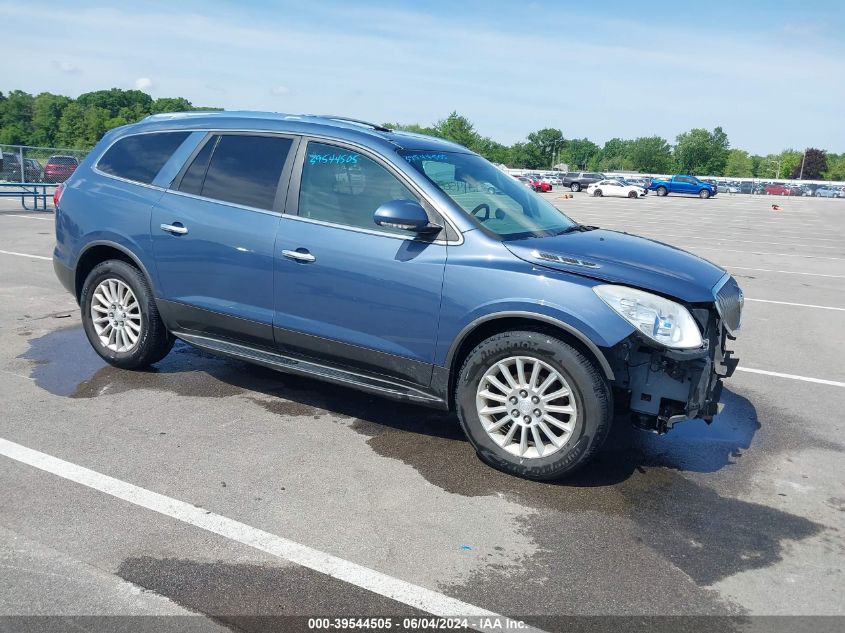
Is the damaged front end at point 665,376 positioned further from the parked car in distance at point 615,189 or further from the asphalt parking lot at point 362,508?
the parked car in distance at point 615,189

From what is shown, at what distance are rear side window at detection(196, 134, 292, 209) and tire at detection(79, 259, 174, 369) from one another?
92cm

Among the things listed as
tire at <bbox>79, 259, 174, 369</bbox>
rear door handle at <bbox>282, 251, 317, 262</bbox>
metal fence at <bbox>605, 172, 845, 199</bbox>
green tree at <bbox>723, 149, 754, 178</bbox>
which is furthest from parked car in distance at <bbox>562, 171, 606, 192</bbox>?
green tree at <bbox>723, 149, 754, 178</bbox>

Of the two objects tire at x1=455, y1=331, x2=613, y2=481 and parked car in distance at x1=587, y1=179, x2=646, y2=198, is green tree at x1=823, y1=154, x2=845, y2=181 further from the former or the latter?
tire at x1=455, y1=331, x2=613, y2=481

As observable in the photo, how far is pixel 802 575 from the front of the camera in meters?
3.35

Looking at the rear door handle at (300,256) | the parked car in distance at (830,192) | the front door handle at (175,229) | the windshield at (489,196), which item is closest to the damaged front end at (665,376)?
the windshield at (489,196)

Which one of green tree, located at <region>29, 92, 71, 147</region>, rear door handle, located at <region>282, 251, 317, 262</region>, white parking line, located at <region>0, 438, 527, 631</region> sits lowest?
white parking line, located at <region>0, 438, 527, 631</region>

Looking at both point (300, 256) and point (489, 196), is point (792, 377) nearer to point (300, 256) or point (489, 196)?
point (489, 196)

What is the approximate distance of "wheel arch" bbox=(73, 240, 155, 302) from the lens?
5512mm

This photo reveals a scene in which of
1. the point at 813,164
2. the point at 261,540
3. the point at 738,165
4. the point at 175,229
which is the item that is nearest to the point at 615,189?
the point at 175,229

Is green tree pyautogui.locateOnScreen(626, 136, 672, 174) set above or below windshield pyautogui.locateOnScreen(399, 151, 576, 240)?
above

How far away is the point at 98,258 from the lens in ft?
19.3

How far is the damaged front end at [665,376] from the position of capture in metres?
3.96

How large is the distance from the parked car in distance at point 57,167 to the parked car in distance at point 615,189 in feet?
129

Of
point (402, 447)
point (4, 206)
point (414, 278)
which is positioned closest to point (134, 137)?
point (414, 278)
